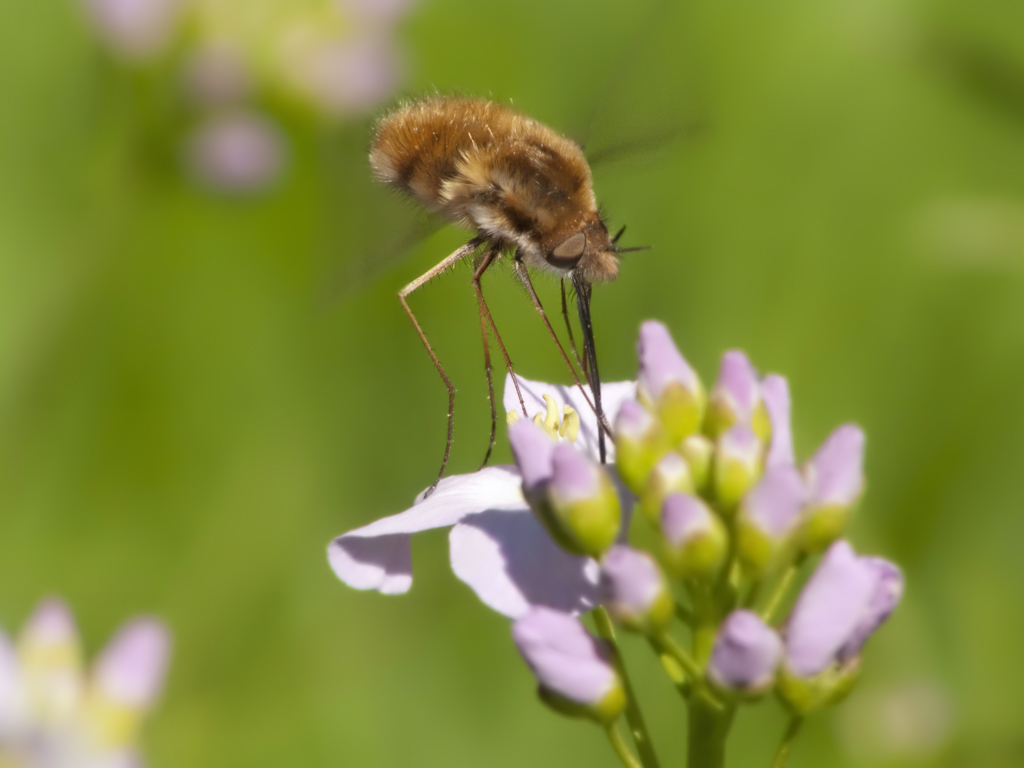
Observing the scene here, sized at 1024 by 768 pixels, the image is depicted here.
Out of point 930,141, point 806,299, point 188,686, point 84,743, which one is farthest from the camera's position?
point 930,141

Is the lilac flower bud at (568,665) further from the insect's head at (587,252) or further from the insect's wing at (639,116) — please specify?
the insect's wing at (639,116)

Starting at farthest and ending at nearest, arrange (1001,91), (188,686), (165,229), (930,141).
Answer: (930,141) < (165,229) < (188,686) < (1001,91)

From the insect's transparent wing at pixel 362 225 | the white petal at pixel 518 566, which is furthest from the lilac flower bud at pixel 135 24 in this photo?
the white petal at pixel 518 566

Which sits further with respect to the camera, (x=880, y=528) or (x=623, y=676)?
(x=880, y=528)

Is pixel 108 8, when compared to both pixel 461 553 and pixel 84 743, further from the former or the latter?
pixel 461 553

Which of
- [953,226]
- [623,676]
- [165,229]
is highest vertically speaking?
[165,229]

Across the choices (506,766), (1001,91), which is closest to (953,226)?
(1001,91)

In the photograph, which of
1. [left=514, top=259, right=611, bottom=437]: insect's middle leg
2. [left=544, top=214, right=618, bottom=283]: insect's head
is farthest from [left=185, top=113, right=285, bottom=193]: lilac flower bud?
[left=544, top=214, right=618, bottom=283]: insect's head

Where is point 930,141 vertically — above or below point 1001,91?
above
